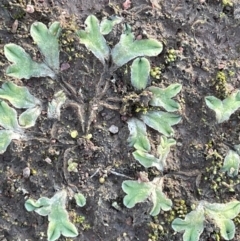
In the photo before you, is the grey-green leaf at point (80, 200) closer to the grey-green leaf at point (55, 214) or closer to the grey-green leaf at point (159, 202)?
the grey-green leaf at point (55, 214)

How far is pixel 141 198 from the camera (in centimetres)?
215

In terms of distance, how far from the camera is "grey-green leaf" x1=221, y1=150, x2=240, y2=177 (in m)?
2.21

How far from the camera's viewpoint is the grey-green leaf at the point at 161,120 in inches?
86.1

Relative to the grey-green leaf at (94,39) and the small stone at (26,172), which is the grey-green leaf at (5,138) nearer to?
the small stone at (26,172)

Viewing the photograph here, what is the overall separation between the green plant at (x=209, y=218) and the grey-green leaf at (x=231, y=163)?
0.44 ft

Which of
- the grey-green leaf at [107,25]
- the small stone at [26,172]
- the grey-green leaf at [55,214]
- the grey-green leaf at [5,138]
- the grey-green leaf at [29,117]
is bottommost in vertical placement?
the grey-green leaf at [55,214]

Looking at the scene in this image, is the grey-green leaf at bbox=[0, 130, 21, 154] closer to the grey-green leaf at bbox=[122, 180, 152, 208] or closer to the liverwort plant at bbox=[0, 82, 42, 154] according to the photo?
the liverwort plant at bbox=[0, 82, 42, 154]

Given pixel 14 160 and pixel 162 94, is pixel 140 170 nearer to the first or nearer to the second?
pixel 162 94

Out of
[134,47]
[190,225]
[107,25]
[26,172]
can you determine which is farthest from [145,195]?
[107,25]

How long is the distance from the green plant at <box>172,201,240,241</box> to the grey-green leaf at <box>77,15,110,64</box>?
748 mm

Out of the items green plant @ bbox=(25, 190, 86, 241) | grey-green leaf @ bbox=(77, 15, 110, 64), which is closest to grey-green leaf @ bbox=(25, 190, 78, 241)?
green plant @ bbox=(25, 190, 86, 241)

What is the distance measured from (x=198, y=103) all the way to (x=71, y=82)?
0.55m

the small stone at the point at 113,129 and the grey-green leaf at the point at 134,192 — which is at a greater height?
the small stone at the point at 113,129

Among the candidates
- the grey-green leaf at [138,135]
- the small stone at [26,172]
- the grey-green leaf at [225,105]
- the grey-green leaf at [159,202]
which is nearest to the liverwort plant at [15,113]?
the small stone at [26,172]
